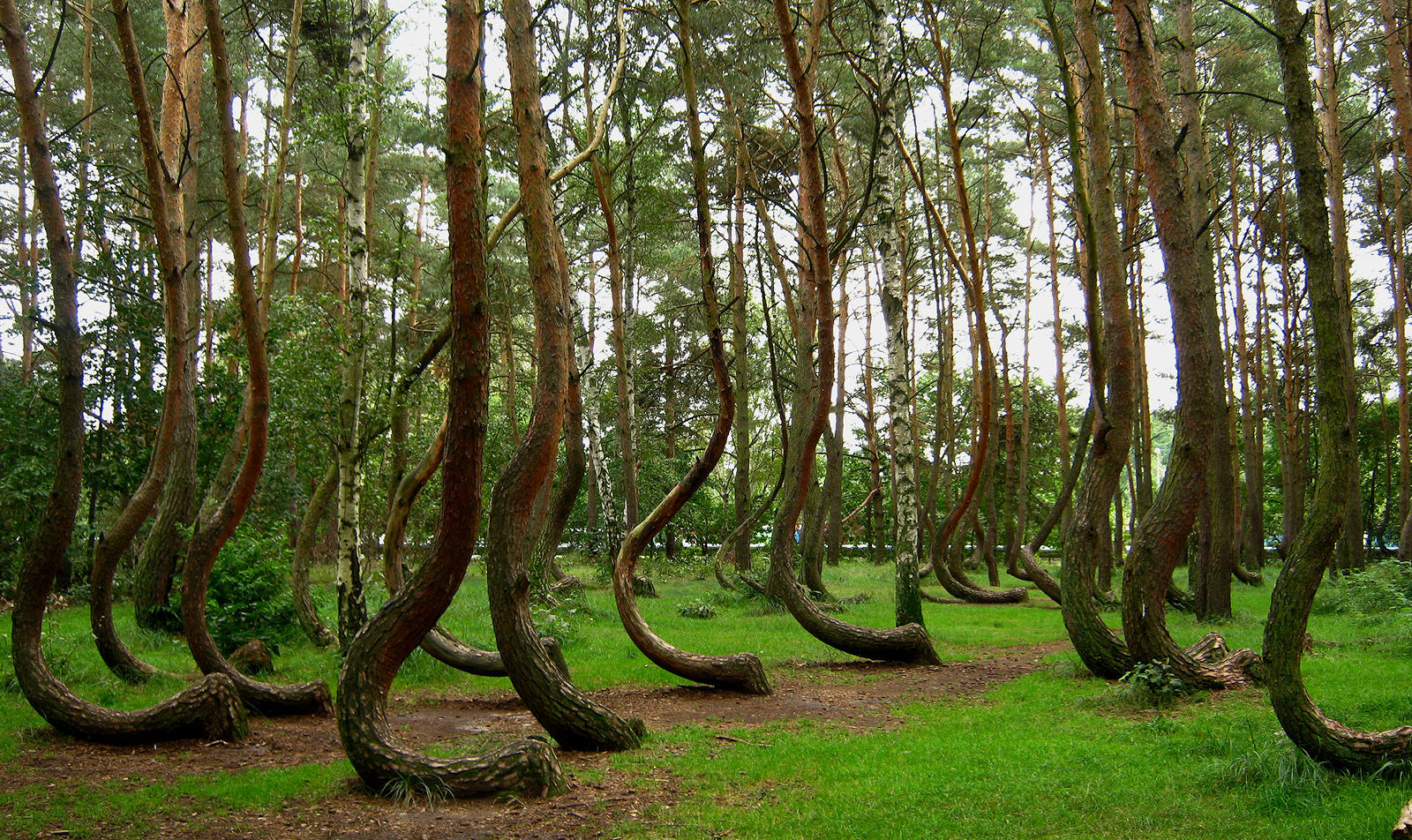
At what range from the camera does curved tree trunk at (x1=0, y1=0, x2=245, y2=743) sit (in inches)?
218

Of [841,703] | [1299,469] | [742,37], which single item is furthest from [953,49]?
[841,703]

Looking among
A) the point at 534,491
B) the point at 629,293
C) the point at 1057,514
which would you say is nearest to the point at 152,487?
the point at 534,491

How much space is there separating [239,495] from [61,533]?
Result: 1418 mm

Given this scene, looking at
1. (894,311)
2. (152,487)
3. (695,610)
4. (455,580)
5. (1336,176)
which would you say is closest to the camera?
(455,580)

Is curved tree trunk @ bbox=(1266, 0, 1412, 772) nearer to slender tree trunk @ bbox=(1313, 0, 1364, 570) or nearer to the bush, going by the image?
the bush

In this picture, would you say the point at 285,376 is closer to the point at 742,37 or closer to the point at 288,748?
the point at 288,748

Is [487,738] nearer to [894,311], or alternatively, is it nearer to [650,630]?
[650,630]

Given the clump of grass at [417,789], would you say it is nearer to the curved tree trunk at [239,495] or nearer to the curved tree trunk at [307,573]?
the curved tree trunk at [239,495]

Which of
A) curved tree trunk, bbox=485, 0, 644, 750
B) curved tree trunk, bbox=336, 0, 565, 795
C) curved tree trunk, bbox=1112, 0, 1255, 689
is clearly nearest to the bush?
curved tree trunk, bbox=485, 0, 644, 750

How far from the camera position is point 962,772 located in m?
5.28

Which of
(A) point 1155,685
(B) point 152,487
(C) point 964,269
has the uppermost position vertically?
(C) point 964,269

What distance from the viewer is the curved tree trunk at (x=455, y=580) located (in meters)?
4.94

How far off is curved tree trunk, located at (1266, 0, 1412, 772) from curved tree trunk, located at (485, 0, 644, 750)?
3960mm

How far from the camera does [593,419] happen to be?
53.9ft
